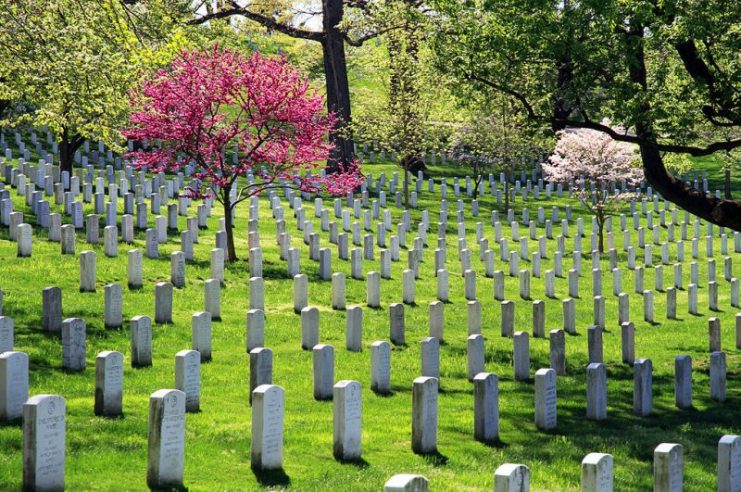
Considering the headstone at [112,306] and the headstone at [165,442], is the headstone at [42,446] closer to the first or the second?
the headstone at [165,442]

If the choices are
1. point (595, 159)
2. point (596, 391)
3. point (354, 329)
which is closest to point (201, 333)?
point (354, 329)

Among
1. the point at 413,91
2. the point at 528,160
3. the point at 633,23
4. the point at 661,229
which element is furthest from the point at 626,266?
the point at 528,160

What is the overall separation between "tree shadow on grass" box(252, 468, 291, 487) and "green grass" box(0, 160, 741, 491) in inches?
0.7

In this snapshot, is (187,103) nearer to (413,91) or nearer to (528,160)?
(413,91)

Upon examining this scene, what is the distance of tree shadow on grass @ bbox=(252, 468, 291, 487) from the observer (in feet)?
32.2

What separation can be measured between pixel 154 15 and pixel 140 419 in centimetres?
973

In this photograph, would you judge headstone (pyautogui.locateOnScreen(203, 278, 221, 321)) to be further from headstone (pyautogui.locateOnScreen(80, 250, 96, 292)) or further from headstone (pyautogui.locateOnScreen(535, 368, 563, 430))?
headstone (pyautogui.locateOnScreen(535, 368, 563, 430))

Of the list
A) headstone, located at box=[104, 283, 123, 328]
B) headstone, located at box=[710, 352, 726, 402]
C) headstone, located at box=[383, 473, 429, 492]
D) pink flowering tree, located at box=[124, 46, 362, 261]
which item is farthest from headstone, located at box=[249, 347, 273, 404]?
pink flowering tree, located at box=[124, 46, 362, 261]

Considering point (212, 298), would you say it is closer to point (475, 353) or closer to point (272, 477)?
point (475, 353)

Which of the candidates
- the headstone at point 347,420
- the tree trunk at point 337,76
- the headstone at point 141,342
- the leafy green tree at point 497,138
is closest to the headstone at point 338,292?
the headstone at point 141,342

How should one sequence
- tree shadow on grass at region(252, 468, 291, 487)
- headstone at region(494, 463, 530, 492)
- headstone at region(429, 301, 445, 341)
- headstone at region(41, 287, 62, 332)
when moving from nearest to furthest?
headstone at region(494, 463, 530, 492), tree shadow on grass at region(252, 468, 291, 487), headstone at region(41, 287, 62, 332), headstone at region(429, 301, 445, 341)

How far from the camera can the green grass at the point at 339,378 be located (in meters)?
10.3

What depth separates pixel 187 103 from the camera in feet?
79.5

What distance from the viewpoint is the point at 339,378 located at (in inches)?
585
